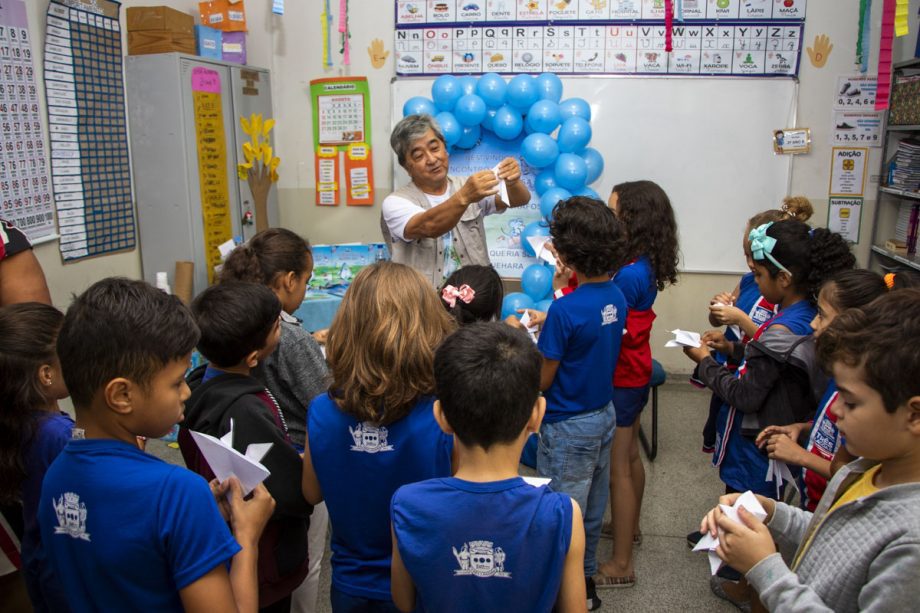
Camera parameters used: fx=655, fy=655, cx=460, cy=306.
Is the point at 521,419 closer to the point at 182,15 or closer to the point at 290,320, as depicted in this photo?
the point at 290,320

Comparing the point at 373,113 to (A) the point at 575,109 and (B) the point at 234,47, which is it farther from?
(A) the point at 575,109

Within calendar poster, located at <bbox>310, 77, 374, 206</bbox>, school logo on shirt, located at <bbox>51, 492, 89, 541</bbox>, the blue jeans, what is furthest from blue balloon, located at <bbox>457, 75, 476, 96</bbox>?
school logo on shirt, located at <bbox>51, 492, 89, 541</bbox>

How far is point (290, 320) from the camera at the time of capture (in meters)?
1.81

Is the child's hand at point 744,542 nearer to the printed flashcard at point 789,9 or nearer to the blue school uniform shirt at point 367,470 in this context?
the blue school uniform shirt at point 367,470

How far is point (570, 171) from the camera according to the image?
363 centimetres

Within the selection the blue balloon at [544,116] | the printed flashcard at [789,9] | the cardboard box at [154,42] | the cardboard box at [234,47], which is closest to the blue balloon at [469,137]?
the blue balloon at [544,116]

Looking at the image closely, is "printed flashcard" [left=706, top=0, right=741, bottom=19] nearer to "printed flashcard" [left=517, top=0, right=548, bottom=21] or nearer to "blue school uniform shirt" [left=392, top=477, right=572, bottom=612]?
"printed flashcard" [left=517, top=0, right=548, bottom=21]

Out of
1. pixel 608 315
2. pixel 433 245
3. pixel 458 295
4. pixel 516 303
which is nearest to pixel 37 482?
pixel 458 295

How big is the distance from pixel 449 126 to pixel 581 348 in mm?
2122

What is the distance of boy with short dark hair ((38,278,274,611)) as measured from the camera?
94cm

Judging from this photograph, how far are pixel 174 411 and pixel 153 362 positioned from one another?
89mm

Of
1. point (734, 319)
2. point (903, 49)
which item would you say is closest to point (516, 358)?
point (734, 319)

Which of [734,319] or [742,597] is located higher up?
[734,319]

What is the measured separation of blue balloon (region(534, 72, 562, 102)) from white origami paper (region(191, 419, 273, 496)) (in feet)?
10.2
